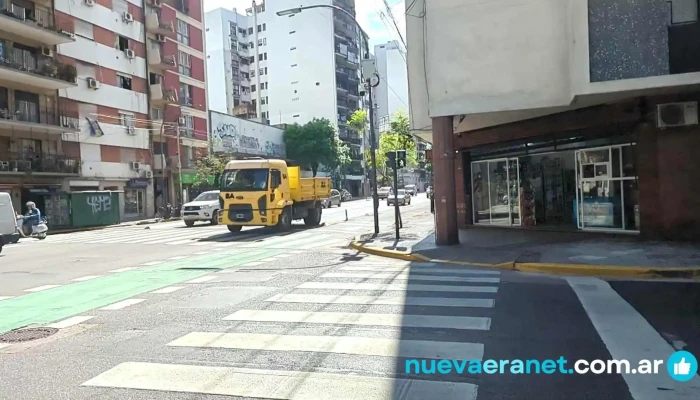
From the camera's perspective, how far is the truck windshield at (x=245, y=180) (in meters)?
20.8

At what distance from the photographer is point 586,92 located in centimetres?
1209

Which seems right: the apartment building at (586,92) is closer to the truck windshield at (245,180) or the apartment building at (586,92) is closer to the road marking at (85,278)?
the truck windshield at (245,180)

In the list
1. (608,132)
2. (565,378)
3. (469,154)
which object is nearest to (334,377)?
(565,378)

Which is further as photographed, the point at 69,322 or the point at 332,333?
the point at 69,322

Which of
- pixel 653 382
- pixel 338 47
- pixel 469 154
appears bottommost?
pixel 653 382

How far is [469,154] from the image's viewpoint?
71.3 ft

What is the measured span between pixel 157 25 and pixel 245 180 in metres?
30.7

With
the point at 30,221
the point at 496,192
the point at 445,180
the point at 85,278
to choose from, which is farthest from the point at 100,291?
the point at 30,221

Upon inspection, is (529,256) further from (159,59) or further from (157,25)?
(157,25)

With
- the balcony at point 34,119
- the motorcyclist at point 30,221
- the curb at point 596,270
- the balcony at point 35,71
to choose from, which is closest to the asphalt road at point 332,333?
the curb at point 596,270

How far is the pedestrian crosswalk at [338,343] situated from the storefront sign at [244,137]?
149 feet

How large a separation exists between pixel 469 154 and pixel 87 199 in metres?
23.9

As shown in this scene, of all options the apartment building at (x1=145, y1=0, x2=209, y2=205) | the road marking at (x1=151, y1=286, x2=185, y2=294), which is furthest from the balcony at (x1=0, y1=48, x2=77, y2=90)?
the road marking at (x1=151, y1=286, x2=185, y2=294)

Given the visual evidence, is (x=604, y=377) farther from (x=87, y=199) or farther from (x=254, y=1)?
(x=254, y=1)
